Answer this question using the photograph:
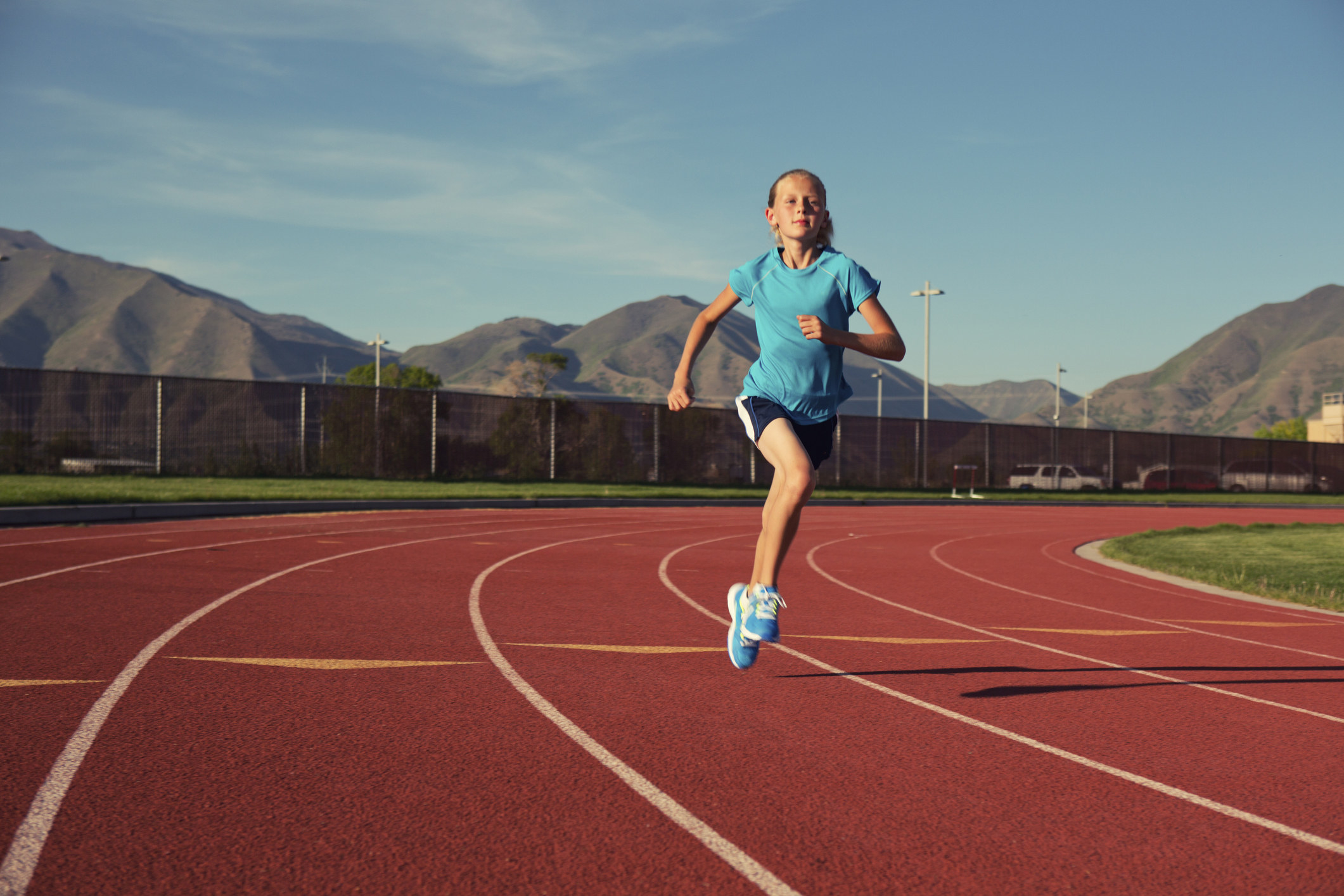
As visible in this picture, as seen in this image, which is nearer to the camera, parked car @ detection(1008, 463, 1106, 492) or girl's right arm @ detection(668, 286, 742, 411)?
girl's right arm @ detection(668, 286, 742, 411)

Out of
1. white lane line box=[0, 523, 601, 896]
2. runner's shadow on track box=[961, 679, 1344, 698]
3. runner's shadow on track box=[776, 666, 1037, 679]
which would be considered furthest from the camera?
runner's shadow on track box=[776, 666, 1037, 679]

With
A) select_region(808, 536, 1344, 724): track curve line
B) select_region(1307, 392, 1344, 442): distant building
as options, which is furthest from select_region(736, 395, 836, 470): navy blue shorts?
select_region(1307, 392, 1344, 442): distant building

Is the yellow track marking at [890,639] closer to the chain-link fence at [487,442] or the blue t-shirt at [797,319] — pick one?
the blue t-shirt at [797,319]

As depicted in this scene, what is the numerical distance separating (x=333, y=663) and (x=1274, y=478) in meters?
51.8

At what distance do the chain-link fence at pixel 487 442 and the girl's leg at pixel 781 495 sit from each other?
52.4 ft

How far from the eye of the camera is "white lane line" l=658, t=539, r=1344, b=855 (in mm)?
3422

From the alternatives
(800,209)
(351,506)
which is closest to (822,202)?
(800,209)

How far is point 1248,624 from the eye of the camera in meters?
8.92

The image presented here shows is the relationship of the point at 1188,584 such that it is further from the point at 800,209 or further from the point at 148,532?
the point at 148,532

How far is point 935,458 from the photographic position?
40188 millimetres

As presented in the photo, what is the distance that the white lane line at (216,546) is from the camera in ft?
30.5

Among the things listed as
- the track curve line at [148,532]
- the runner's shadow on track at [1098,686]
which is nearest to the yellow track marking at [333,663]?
the runner's shadow on track at [1098,686]

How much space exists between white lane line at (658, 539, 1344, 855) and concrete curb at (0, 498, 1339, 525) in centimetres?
1316

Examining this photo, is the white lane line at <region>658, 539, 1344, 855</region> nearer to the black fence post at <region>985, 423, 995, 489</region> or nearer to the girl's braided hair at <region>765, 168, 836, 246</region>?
the girl's braided hair at <region>765, 168, 836, 246</region>
